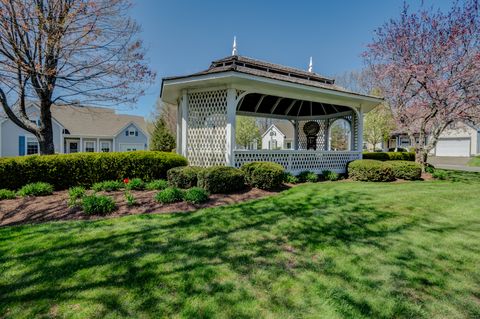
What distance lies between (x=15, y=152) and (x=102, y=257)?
24.9 m

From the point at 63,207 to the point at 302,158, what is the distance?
8018 millimetres

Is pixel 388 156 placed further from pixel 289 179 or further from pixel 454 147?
pixel 454 147

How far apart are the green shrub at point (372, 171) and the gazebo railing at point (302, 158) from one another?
0.96 metres

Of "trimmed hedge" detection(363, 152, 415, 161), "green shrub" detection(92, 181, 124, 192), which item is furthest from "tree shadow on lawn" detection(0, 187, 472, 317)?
Answer: "trimmed hedge" detection(363, 152, 415, 161)

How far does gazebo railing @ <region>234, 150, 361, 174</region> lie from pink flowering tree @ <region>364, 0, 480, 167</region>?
419 cm

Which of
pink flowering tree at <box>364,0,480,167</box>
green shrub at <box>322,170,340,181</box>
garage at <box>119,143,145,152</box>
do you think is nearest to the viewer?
green shrub at <box>322,170,340,181</box>

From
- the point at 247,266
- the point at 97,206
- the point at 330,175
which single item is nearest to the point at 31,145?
the point at 97,206

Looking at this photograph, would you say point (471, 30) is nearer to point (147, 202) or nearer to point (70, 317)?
point (147, 202)

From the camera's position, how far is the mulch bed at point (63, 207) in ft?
16.5

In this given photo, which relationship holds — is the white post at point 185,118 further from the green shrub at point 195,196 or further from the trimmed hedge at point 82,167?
the green shrub at point 195,196

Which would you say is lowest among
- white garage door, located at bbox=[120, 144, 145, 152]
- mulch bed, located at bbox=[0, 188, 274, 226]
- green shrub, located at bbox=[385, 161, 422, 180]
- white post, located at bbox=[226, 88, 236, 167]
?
mulch bed, located at bbox=[0, 188, 274, 226]

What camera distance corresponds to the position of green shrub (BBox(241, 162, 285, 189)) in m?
7.29

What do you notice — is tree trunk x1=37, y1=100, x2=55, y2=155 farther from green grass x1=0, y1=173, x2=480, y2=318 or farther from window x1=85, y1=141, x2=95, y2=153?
window x1=85, y1=141, x2=95, y2=153

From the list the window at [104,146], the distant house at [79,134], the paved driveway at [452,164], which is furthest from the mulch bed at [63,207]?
the window at [104,146]
